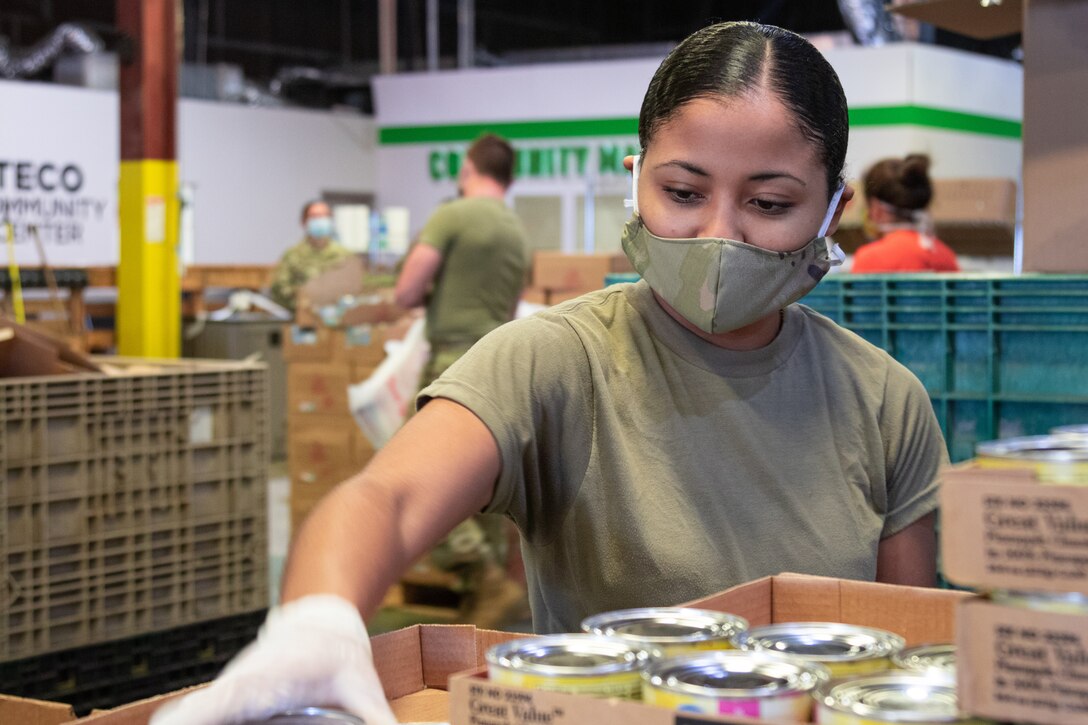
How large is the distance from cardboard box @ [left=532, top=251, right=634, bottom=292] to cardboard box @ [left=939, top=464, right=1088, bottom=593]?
5.27 meters

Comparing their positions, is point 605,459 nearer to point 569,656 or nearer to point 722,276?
point 722,276

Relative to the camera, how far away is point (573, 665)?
37.2 inches

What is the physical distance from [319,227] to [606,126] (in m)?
4.55

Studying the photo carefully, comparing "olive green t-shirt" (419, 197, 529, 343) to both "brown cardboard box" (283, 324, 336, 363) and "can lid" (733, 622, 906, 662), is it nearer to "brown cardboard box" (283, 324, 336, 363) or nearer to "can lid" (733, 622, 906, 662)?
"brown cardboard box" (283, 324, 336, 363)

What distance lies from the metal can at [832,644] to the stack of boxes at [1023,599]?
0.14 m

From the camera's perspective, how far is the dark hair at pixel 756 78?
148cm

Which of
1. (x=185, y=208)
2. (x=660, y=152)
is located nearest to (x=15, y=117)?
(x=185, y=208)

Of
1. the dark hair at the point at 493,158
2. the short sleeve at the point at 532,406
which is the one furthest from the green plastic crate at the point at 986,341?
the dark hair at the point at 493,158

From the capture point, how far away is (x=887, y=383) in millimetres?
1669

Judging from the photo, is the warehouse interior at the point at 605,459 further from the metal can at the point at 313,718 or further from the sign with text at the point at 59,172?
the sign with text at the point at 59,172

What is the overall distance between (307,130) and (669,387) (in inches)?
549

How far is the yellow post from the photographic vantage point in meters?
6.32

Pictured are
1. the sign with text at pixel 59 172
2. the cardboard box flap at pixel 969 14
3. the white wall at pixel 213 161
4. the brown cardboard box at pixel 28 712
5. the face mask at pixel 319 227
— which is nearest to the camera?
the brown cardboard box at pixel 28 712

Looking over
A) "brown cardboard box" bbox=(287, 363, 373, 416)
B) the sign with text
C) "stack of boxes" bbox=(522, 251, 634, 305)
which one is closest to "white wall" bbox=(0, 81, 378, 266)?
the sign with text
